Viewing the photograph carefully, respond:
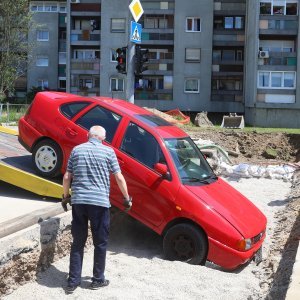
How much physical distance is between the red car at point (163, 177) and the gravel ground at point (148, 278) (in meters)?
0.30

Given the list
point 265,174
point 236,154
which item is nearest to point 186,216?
point 265,174

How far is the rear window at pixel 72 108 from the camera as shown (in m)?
7.96

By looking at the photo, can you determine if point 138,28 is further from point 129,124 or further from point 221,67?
point 221,67

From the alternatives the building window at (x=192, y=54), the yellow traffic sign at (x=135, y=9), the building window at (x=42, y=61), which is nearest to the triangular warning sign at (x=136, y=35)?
the yellow traffic sign at (x=135, y=9)

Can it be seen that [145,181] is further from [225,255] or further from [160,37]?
[160,37]

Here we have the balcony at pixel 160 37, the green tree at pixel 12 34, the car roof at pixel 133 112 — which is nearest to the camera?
the car roof at pixel 133 112

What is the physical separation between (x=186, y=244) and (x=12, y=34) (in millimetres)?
40197

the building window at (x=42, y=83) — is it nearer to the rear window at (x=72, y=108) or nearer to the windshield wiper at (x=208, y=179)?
the rear window at (x=72, y=108)

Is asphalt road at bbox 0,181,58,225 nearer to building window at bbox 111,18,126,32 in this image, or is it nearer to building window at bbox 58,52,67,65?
building window at bbox 111,18,126,32

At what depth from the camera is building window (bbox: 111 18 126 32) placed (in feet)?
162

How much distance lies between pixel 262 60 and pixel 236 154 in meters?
20.4

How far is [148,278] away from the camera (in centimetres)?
610

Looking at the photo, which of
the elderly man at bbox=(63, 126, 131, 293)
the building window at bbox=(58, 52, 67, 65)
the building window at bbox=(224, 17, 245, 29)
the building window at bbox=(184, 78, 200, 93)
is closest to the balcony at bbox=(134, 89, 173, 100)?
the building window at bbox=(184, 78, 200, 93)

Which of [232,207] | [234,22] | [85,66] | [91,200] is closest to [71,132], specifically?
[91,200]
